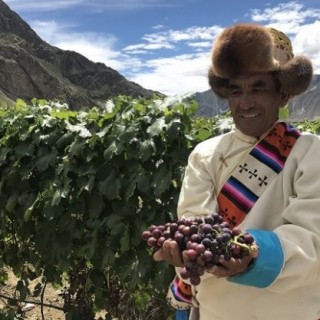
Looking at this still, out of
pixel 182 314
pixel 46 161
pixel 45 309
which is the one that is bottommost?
pixel 45 309

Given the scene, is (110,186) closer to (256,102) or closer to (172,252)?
(256,102)

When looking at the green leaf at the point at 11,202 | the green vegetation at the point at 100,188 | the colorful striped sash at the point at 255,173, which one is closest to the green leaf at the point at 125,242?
the green vegetation at the point at 100,188

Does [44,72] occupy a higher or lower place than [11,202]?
lower

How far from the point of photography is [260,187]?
1863 mm

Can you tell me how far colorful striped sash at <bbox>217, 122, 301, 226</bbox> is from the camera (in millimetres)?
1856

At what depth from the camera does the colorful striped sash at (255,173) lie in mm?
1856

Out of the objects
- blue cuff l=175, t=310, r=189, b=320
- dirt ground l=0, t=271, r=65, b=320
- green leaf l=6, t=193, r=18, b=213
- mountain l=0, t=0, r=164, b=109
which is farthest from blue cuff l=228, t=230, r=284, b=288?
mountain l=0, t=0, r=164, b=109

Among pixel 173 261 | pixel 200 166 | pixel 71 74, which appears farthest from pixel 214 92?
pixel 71 74

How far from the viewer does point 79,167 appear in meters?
3.76

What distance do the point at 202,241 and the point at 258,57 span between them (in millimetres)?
737

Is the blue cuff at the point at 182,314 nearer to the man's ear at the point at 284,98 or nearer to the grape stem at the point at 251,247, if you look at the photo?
the grape stem at the point at 251,247

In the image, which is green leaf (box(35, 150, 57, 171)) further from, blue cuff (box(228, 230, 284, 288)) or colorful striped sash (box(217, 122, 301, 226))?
blue cuff (box(228, 230, 284, 288))

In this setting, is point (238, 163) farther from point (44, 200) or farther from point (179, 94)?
point (44, 200)

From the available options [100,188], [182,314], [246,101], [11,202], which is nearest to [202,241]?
[246,101]
